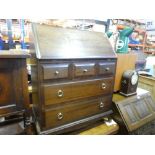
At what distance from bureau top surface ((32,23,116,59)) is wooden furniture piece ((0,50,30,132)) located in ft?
0.48

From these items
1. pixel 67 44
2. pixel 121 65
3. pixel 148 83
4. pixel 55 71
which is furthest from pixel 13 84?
pixel 148 83

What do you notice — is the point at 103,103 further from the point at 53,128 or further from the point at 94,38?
the point at 94,38

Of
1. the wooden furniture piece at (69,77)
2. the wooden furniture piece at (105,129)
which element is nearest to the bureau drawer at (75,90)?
the wooden furniture piece at (69,77)

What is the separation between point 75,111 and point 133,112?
0.67 metres

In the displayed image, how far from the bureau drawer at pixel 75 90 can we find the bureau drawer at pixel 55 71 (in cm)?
7

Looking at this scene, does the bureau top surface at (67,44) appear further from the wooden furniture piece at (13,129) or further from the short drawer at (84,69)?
the wooden furniture piece at (13,129)

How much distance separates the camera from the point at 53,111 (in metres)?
0.93

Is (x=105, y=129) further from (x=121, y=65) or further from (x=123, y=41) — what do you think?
(x=123, y=41)

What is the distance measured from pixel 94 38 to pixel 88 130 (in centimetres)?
88

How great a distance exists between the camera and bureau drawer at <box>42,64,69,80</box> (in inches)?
32.1

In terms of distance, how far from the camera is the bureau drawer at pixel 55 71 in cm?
82

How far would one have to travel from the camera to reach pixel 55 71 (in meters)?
0.85

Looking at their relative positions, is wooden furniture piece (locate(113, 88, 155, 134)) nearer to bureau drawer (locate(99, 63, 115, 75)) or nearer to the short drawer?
bureau drawer (locate(99, 63, 115, 75))
